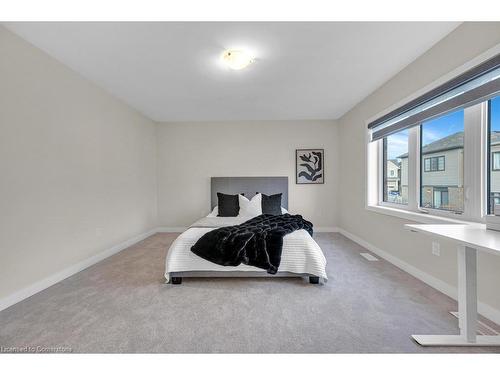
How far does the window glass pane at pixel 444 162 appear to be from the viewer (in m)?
2.08

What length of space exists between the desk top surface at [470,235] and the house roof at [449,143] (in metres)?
0.82

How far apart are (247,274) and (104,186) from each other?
7.90ft

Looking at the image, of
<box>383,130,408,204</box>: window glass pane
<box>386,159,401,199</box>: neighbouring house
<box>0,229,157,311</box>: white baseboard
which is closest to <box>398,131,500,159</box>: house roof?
<box>383,130,408,204</box>: window glass pane

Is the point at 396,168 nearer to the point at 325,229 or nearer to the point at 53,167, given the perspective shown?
the point at 325,229

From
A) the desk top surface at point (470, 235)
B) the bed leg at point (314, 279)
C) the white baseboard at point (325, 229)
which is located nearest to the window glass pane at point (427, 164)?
the desk top surface at point (470, 235)

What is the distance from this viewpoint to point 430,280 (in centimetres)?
227

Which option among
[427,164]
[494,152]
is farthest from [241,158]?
[494,152]

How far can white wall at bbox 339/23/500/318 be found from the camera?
1750 millimetres

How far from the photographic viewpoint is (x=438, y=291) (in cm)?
215

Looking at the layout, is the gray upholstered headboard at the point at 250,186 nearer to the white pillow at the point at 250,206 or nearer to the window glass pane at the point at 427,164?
the white pillow at the point at 250,206

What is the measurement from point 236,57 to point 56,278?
3.03 metres

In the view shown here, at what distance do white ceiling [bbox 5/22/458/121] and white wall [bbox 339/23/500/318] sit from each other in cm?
15

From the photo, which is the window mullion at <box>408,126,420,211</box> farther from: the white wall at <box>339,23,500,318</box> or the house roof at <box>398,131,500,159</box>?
the white wall at <box>339,23,500,318</box>

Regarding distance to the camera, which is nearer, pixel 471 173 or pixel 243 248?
pixel 471 173
